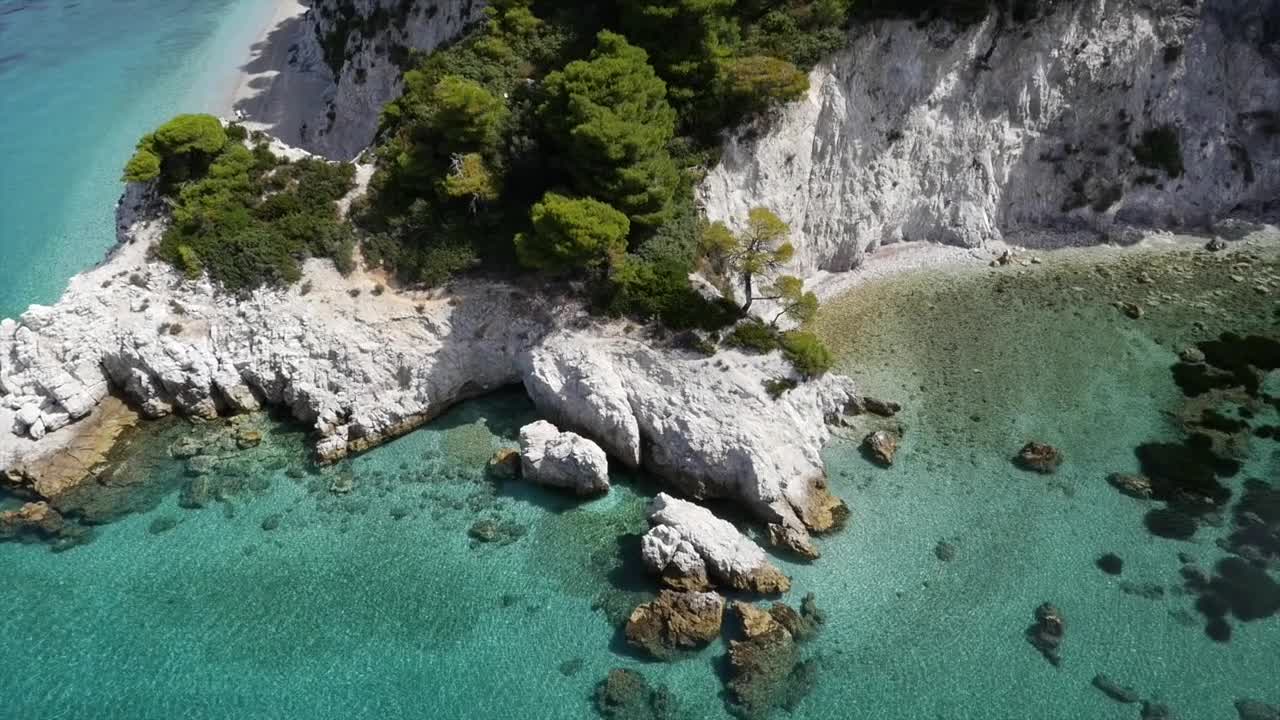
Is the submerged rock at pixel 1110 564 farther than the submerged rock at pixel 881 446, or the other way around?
the submerged rock at pixel 881 446

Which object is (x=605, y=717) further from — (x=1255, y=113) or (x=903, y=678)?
(x=1255, y=113)

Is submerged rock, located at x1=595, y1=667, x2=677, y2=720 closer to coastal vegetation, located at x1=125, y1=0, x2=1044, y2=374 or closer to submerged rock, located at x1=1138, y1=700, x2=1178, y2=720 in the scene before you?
submerged rock, located at x1=1138, y1=700, x2=1178, y2=720

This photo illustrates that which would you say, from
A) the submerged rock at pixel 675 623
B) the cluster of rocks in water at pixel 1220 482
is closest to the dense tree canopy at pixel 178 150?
the submerged rock at pixel 675 623

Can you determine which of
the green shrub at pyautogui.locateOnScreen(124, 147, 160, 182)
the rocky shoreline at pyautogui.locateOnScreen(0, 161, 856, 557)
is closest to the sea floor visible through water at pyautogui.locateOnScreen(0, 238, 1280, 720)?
the rocky shoreline at pyautogui.locateOnScreen(0, 161, 856, 557)

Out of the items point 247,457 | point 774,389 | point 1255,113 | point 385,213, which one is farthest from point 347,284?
point 1255,113

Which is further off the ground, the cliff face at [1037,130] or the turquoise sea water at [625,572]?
the cliff face at [1037,130]

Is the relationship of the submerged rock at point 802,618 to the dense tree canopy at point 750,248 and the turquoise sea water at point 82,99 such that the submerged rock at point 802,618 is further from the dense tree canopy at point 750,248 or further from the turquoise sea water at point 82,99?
the turquoise sea water at point 82,99

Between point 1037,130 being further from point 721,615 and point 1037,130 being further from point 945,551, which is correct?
point 721,615
